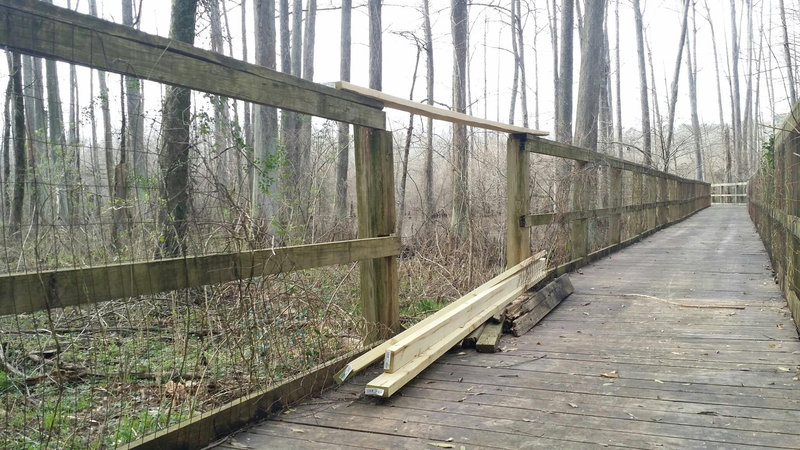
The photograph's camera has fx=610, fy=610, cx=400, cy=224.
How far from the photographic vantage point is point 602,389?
3.60 m

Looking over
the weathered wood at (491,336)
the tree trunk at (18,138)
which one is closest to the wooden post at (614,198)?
the weathered wood at (491,336)

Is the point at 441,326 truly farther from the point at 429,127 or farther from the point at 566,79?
the point at 566,79

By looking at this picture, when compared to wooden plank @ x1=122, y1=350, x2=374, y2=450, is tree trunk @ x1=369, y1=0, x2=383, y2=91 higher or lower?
higher

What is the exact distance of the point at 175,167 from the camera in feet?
9.70

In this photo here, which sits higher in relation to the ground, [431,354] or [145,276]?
[145,276]

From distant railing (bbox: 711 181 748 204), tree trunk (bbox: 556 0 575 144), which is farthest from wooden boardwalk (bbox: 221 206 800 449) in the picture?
distant railing (bbox: 711 181 748 204)

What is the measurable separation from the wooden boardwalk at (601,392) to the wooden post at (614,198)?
404cm

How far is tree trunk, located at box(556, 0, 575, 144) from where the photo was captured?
549 inches

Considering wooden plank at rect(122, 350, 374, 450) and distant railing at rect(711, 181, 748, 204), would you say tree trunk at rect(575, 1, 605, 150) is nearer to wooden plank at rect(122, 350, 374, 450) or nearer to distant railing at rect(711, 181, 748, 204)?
wooden plank at rect(122, 350, 374, 450)

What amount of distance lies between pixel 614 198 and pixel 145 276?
8773mm

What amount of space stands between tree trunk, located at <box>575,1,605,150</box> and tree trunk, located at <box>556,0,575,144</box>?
1.86 feet

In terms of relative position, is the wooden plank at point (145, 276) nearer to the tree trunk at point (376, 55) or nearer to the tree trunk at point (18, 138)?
the tree trunk at point (18, 138)

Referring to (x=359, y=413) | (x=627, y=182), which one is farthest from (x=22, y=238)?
(x=627, y=182)

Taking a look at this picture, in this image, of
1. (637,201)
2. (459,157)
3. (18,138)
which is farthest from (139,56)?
(637,201)
